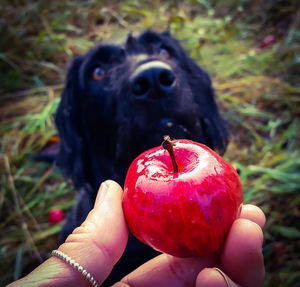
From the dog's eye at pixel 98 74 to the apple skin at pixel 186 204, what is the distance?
1273 mm

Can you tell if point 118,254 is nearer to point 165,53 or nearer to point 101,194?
point 101,194

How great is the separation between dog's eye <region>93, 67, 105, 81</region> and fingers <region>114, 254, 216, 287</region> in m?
1.31

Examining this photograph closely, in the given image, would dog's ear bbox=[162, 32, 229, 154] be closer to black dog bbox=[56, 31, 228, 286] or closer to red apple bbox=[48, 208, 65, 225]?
black dog bbox=[56, 31, 228, 286]

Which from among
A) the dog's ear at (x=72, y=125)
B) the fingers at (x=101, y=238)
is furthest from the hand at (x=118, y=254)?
the dog's ear at (x=72, y=125)

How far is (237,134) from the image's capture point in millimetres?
2855

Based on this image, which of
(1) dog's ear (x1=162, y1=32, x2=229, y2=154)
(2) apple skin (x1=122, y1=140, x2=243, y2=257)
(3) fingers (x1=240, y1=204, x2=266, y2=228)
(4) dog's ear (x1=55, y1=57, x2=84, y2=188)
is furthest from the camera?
(4) dog's ear (x1=55, y1=57, x2=84, y2=188)

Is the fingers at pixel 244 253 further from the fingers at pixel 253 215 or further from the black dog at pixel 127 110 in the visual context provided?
the black dog at pixel 127 110

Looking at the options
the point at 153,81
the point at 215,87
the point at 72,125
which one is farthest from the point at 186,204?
the point at 215,87

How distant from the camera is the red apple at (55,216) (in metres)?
2.11

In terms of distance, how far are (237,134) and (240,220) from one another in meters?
2.25

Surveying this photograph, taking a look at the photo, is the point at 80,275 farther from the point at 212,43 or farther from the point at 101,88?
the point at 212,43

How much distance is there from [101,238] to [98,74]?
1336mm

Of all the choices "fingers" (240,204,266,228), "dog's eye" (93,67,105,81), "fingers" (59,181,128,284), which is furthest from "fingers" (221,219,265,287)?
"dog's eye" (93,67,105,81)

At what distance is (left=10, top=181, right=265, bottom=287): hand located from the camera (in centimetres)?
68
